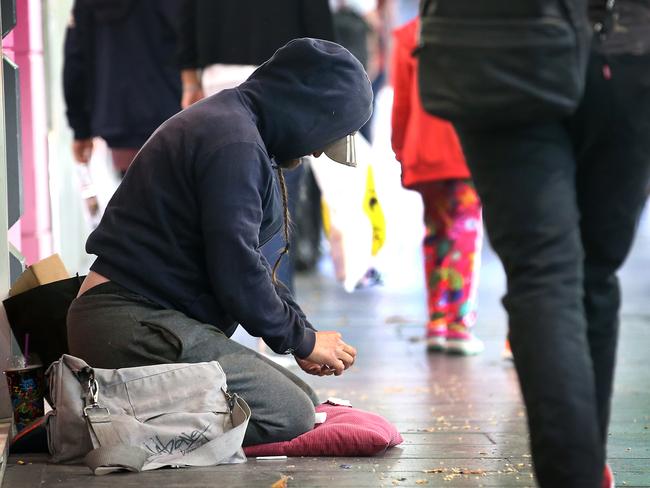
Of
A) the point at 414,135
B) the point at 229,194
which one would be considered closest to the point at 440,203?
the point at 414,135

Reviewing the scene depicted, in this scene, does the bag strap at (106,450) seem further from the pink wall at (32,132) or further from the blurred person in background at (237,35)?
the pink wall at (32,132)

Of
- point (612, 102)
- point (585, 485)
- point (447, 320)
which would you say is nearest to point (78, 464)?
point (585, 485)

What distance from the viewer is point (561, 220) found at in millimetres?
2166

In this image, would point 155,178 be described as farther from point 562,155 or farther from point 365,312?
point 365,312

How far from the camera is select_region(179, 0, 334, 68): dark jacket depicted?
4758mm

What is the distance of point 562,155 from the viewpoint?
221 cm

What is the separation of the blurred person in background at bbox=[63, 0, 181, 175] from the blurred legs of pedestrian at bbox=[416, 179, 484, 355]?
4.09 feet

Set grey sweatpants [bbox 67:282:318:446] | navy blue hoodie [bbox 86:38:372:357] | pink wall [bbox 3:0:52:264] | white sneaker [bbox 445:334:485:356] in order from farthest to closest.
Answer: white sneaker [bbox 445:334:485:356]
pink wall [bbox 3:0:52:264]
grey sweatpants [bbox 67:282:318:446]
navy blue hoodie [bbox 86:38:372:357]

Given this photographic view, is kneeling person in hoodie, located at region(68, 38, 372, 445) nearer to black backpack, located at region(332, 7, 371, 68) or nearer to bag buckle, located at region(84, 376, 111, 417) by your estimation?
bag buckle, located at region(84, 376, 111, 417)

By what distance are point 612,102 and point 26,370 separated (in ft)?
Result: 6.12

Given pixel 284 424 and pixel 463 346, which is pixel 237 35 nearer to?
pixel 463 346

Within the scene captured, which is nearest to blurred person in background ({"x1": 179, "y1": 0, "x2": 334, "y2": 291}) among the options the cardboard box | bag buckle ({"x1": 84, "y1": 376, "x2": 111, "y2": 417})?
the cardboard box

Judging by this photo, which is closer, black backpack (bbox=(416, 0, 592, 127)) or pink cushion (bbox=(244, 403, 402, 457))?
black backpack (bbox=(416, 0, 592, 127))

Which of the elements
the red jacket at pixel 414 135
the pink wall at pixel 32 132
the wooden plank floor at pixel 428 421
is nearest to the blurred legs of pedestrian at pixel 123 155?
the pink wall at pixel 32 132
